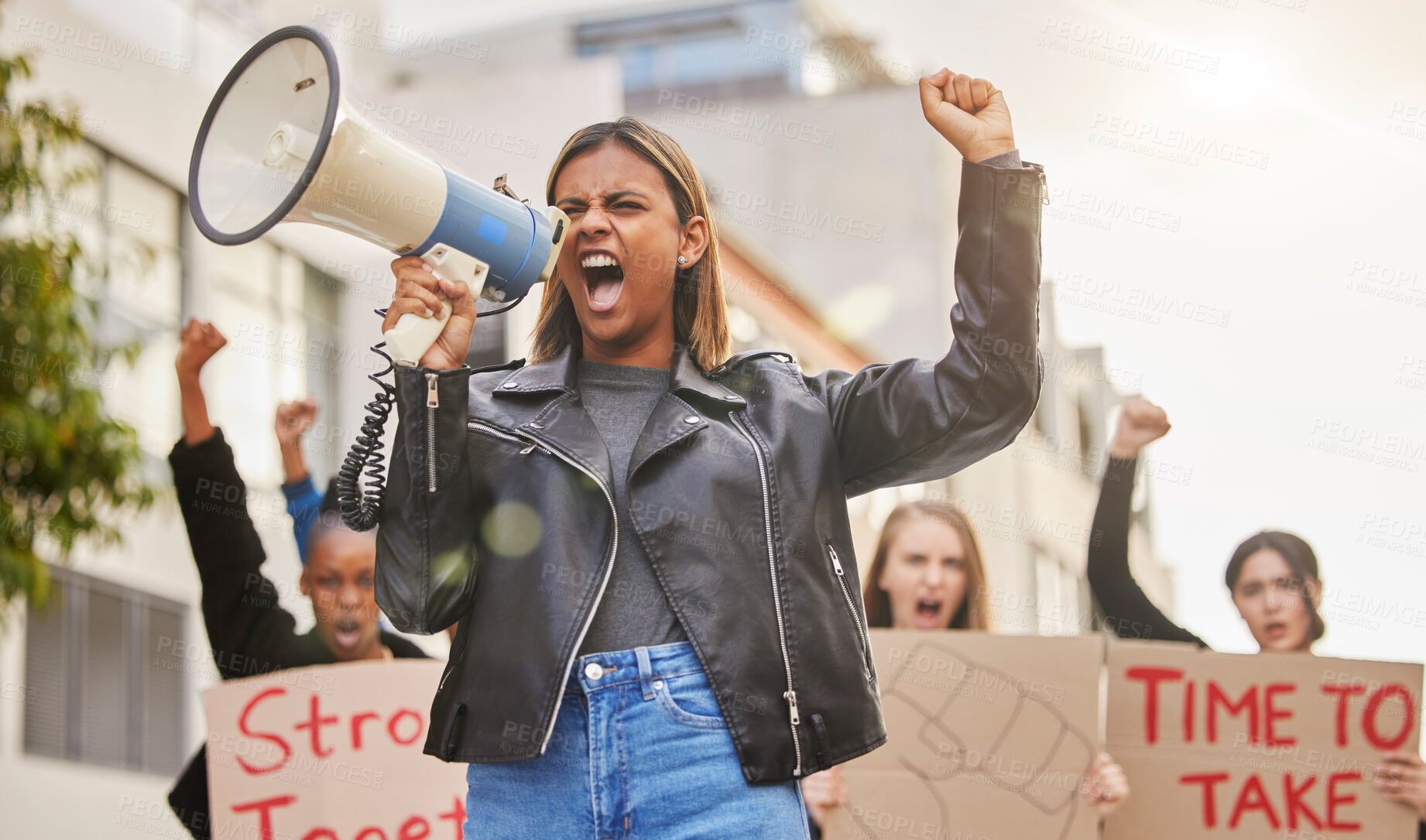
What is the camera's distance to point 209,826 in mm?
3432

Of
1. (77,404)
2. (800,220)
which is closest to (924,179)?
(800,220)

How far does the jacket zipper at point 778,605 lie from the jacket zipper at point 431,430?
41cm

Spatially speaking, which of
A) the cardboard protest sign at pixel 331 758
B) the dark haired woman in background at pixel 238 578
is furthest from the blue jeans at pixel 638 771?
the cardboard protest sign at pixel 331 758

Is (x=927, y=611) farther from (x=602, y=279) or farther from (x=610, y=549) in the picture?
(x=610, y=549)

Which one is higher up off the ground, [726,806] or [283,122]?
[283,122]

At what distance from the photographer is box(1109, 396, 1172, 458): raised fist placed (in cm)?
360

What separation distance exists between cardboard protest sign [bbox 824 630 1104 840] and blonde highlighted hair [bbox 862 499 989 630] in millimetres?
269

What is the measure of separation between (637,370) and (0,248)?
9.10ft

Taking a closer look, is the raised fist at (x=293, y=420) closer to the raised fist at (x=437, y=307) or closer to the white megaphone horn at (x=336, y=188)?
the white megaphone horn at (x=336, y=188)

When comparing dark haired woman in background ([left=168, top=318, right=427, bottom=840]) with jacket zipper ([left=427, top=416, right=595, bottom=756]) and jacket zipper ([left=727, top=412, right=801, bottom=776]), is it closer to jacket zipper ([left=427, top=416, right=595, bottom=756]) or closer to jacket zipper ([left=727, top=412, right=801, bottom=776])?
jacket zipper ([left=427, top=416, right=595, bottom=756])

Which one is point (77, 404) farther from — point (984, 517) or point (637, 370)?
point (984, 517)

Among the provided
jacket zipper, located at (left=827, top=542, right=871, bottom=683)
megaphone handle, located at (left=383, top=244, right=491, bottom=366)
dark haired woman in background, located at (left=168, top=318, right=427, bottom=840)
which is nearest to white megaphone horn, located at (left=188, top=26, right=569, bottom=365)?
megaphone handle, located at (left=383, top=244, right=491, bottom=366)

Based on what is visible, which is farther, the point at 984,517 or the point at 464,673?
the point at 984,517

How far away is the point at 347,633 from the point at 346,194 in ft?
6.68
